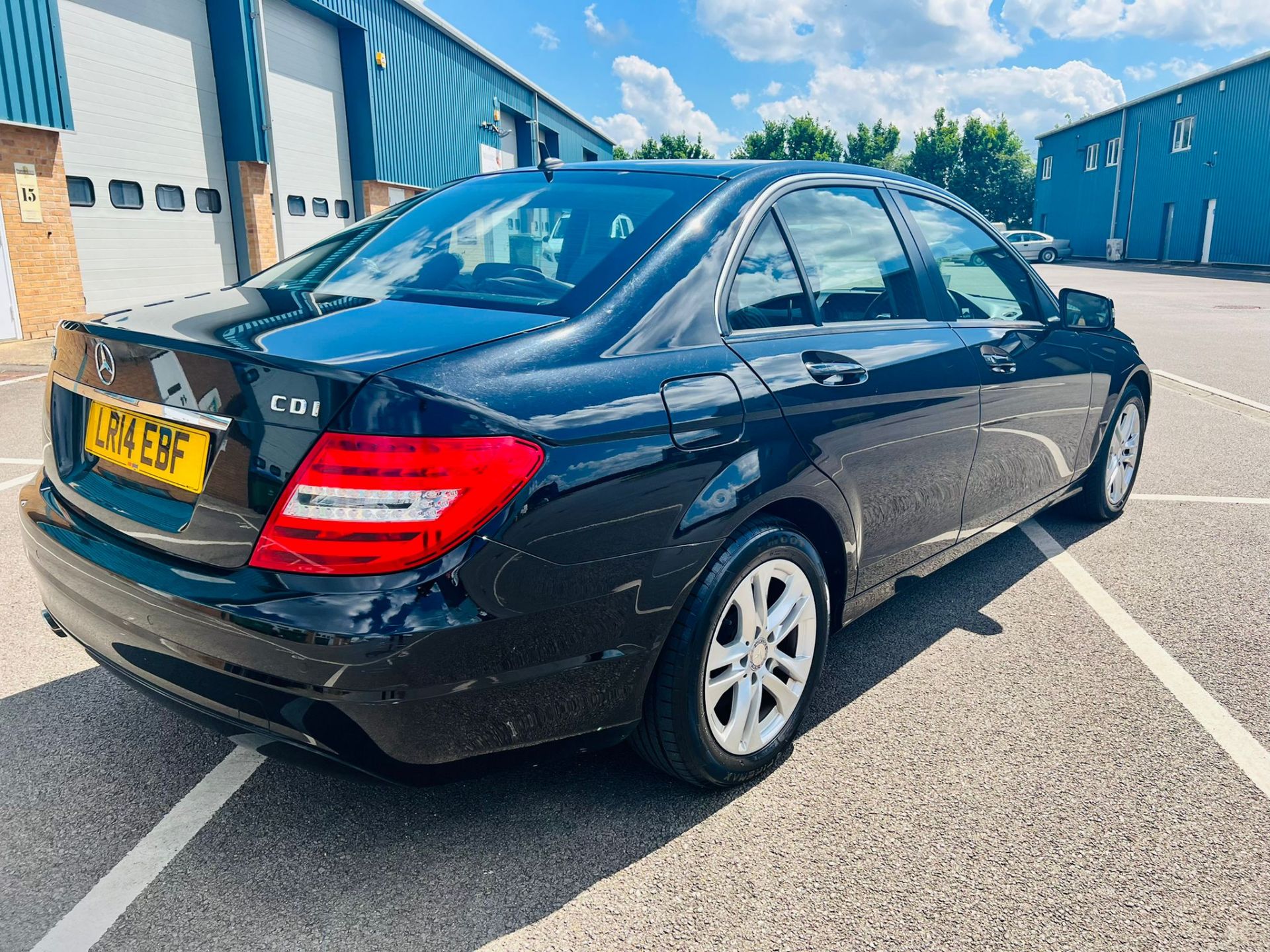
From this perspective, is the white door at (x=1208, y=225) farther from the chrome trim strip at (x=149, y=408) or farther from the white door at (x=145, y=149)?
the chrome trim strip at (x=149, y=408)

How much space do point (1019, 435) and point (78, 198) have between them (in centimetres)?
1494

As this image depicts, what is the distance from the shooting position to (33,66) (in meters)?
13.2

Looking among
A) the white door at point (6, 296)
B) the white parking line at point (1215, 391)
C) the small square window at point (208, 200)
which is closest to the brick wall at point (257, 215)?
the small square window at point (208, 200)

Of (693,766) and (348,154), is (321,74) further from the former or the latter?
(693,766)

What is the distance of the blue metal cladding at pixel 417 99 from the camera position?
74.8 feet

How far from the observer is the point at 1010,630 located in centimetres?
368

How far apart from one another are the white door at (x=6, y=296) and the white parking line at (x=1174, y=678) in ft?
44.1

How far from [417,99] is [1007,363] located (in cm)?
2511

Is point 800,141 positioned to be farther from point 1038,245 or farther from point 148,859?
point 148,859

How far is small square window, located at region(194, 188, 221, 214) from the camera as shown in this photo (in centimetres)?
1747

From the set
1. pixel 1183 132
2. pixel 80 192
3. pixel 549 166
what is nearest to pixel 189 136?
pixel 80 192

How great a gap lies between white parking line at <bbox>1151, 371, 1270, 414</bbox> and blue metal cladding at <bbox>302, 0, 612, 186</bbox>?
1796 cm

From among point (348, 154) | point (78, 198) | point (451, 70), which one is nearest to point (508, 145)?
point (451, 70)

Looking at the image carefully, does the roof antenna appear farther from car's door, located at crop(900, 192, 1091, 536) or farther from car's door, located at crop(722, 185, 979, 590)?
car's door, located at crop(900, 192, 1091, 536)
